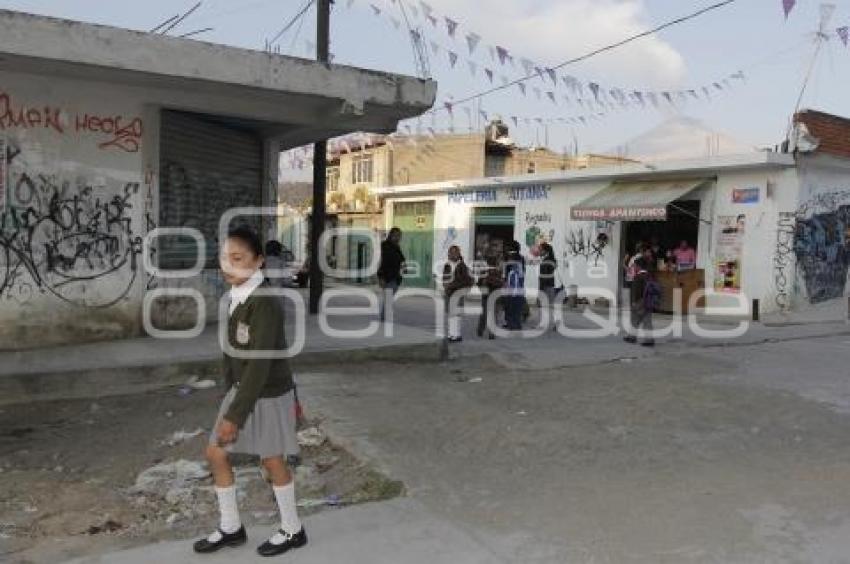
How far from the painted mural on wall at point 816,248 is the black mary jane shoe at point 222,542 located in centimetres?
1540

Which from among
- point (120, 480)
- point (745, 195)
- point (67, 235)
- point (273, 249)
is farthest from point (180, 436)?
point (745, 195)

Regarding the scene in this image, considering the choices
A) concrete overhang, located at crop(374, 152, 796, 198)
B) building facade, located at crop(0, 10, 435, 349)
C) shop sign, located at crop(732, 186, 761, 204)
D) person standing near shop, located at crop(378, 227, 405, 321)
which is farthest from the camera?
shop sign, located at crop(732, 186, 761, 204)

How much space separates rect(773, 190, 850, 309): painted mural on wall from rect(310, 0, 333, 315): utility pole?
9332 mm

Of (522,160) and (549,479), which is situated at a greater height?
(522,160)

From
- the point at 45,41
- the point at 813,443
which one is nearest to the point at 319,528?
the point at 813,443

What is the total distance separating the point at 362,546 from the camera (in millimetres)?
4254

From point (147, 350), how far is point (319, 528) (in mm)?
5018

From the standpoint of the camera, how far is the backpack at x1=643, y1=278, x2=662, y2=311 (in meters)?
12.4

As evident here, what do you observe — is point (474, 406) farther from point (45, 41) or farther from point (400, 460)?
point (45, 41)

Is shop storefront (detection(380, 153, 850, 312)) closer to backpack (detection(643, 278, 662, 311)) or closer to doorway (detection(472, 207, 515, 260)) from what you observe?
doorway (detection(472, 207, 515, 260))

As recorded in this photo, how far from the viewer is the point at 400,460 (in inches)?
227

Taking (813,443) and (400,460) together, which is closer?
(400,460)

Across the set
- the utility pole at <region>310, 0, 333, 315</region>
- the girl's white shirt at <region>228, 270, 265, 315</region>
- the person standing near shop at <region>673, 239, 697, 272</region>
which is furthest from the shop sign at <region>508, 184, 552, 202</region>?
the girl's white shirt at <region>228, 270, 265, 315</region>

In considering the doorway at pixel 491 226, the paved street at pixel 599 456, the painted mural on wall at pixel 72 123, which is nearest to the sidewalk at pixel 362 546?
the paved street at pixel 599 456
